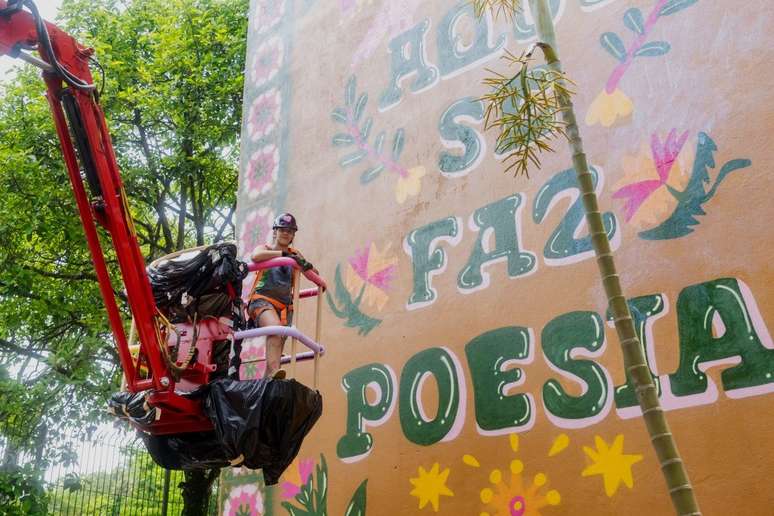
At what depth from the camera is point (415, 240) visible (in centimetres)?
707

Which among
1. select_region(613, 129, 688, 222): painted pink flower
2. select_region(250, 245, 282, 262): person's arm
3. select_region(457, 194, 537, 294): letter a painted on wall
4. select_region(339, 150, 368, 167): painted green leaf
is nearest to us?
select_region(613, 129, 688, 222): painted pink flower

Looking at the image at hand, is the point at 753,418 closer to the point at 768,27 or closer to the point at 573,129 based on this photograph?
the point at 573,129

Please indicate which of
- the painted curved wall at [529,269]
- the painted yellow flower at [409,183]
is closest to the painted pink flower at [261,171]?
the painted curved wall at [529,269]

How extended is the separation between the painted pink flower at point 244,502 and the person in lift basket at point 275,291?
235 cm

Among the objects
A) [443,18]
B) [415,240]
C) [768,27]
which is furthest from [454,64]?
[768,27]

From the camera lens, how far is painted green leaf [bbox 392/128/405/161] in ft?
24.7

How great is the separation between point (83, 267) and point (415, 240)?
8.75 meters

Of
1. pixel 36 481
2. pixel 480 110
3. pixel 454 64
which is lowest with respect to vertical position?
pixel 36 481

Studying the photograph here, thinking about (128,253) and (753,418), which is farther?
(128,253)

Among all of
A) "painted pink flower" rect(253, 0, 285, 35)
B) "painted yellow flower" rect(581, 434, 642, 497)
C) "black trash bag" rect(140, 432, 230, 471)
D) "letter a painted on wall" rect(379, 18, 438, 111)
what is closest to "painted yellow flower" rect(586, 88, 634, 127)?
"letter a painted on wall" rect(379, 18, 438, 111)

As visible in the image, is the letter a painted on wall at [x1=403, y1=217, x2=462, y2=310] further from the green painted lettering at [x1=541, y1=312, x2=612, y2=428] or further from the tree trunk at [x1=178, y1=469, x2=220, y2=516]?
the tree trunk at [x1=178, y1=469, x2=220, y2=516]

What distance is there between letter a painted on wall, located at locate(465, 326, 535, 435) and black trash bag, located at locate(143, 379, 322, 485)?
136 centimetres

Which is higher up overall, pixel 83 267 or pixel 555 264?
pixel 83 267

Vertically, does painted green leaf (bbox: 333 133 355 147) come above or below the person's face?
above
